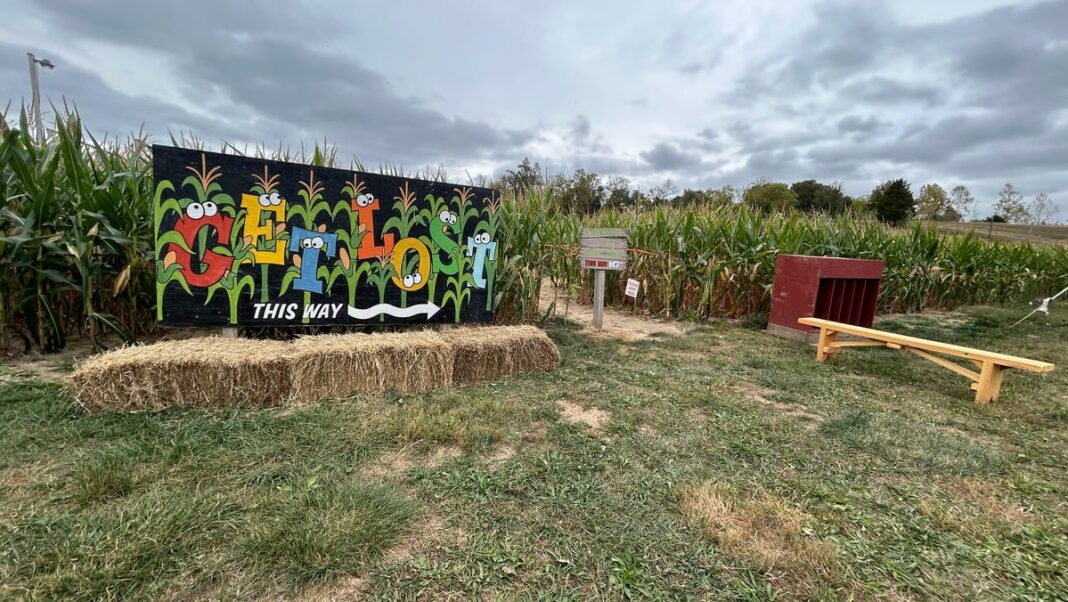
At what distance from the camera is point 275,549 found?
1.62 m

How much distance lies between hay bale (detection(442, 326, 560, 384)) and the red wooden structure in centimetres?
366

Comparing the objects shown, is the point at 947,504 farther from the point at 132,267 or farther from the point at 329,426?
the point at 132,267

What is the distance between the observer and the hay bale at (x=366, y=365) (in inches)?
121

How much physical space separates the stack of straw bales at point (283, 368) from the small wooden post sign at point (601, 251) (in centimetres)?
244

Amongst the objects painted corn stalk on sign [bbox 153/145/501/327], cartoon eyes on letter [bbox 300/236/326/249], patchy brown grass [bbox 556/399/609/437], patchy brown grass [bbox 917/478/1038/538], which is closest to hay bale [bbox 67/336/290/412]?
painted corn stalk on sign [bbox 153/145/501/327]

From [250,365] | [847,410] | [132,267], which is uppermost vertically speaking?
[132,267]

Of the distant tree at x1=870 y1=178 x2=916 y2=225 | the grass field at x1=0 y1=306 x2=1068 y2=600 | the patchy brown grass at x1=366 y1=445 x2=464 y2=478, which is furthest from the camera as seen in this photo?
the distant tree at x1=870 y1=178 x2=916 y2=225

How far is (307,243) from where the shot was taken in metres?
3.61

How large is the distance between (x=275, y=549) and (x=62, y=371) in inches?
116

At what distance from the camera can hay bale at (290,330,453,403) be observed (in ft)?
10.0

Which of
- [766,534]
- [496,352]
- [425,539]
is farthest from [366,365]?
[766,534]

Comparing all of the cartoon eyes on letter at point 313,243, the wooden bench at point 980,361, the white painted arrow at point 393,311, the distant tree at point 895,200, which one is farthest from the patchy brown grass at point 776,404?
the distant tree at point 895,200

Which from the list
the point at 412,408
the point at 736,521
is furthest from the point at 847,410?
the point at 412,408

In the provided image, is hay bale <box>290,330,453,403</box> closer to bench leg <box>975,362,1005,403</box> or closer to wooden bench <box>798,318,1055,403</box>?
wooden bench <box>798,318,1055,403</box>
